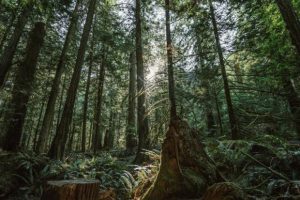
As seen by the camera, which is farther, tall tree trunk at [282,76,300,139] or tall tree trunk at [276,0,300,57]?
tall tree trunk at [282,76,300,139]

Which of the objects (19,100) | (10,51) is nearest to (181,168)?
(19,100)

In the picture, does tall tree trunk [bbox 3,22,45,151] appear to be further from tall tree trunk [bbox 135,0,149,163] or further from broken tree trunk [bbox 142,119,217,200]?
broken tree trunk [bbox 142,119,217,200]

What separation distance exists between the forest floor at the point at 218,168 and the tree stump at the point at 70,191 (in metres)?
0.96

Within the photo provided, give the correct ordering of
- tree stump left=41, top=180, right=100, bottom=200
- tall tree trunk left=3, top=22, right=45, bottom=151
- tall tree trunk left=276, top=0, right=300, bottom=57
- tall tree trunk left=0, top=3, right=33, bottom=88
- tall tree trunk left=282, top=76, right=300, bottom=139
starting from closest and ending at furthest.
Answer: tree stump left=41, top=180, right=100, bottom=200, tall tree trunk left=276, top=0, right=300, bottom=57, tall tree trunk left=282, top=76, right=300, bottom=139, tall tree trunk left=0, top=3, right=33, bottom=88, tall tree trunk left=3, top=22, right=45, bottom=151

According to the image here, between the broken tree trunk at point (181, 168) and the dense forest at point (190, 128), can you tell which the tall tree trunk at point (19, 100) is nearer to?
the dense forest at point (190, 128)

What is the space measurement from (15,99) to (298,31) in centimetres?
920

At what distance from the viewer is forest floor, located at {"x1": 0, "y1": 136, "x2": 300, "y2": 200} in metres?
3.98

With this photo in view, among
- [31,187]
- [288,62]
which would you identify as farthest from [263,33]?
[31,187]

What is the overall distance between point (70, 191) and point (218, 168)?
3197 millimetres

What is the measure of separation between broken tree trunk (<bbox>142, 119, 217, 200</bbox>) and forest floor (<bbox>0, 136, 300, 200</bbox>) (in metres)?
0.58

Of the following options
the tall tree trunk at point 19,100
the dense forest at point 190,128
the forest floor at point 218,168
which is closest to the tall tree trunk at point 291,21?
the dense forest at point 190,128

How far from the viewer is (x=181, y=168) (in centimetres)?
424

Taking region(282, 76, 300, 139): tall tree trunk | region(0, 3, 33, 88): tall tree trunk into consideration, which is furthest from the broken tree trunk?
region(0, 3, 33, 88): tall tree trunk

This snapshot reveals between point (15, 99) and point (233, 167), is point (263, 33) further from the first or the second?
point (15, 99)
